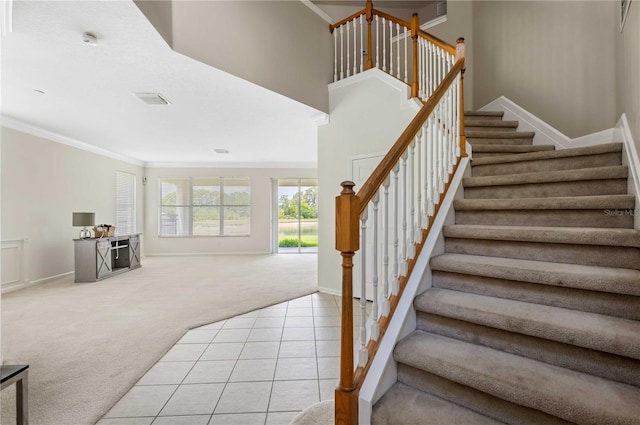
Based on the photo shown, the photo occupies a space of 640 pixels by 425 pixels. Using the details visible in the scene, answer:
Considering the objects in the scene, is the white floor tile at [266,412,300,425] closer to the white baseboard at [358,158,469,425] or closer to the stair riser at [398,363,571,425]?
the white baseboard at [358,158,469,425]

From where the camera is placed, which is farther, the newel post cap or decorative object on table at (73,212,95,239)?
decorative object on table at (73,212,95,239)

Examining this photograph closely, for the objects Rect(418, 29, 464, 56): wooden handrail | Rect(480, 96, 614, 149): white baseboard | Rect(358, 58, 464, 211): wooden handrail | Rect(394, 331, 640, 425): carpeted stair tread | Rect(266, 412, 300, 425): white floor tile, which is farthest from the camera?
Rect(418, 29, 464, 56): wooden handrail

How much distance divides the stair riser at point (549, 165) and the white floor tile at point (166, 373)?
288cm

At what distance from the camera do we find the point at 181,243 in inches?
324

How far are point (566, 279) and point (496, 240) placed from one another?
0.49m

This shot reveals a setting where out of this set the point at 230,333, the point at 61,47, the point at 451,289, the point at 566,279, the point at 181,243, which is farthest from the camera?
the point at 181,243

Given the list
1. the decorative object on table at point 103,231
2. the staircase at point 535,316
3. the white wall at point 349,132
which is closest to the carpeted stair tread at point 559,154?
the staircase at point 535,316

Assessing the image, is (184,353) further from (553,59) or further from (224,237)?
(224,237)

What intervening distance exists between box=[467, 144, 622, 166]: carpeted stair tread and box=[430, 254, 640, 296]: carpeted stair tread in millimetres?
1068

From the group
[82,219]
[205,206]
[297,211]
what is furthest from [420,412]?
[205,206]

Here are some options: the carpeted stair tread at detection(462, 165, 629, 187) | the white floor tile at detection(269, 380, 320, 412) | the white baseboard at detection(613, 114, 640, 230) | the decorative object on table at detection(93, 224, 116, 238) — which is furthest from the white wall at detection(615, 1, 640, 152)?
the decorative object on table at detection(93, 224, 116, 238)

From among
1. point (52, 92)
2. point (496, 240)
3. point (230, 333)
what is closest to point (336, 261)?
point (230, 333)

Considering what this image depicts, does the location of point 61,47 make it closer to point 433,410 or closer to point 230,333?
point 230,333

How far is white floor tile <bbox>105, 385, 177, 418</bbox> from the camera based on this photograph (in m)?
1.82
